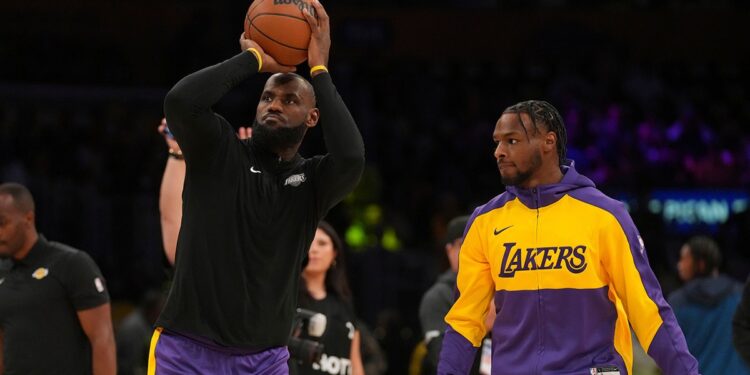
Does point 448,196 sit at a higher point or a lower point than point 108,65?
lower

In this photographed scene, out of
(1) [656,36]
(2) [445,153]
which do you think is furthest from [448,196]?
(1) [656,36]

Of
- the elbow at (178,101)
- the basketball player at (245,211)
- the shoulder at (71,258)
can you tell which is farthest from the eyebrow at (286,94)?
A: the shoulder at (71,258)

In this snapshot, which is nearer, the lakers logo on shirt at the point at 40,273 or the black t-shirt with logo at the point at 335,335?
the lakers logo on shirt at the point at 40,273

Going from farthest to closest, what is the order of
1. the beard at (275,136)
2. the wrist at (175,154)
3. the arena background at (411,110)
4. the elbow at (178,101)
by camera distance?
the arena background at (411,110) < the wrist at (175,154) < the beard at (275,136) < the elbow at (178,101)

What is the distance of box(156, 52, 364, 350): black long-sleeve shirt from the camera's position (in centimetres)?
451

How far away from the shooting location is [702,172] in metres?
18.4

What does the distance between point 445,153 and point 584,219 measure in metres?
13.5

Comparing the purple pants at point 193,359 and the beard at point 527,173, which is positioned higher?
the beard at point 527,173

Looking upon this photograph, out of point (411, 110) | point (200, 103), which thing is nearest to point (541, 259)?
point (200, 103)

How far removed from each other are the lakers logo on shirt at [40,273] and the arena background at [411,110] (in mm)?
6250

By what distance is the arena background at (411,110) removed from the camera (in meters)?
14.0

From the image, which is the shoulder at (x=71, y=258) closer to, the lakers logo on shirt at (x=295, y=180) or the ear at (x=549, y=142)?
the lakers logo on shirt at (x=295, y=180)

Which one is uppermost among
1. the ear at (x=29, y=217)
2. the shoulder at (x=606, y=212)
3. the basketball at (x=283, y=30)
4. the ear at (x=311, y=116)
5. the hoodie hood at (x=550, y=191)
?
the basketball at (x=283, y=30)

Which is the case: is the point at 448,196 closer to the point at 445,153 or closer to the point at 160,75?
the point at 445,153
